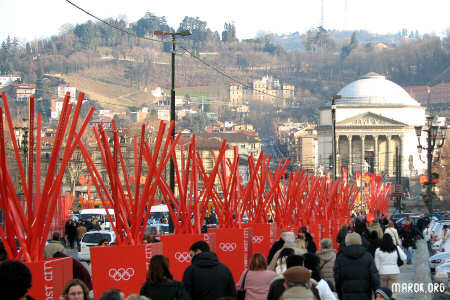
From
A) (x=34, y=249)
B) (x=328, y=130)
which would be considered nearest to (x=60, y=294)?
(x=34, y=249)

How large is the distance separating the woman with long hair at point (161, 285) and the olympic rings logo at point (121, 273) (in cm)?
232

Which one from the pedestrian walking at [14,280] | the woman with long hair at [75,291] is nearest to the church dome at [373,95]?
the woman with long hair at [75,291]

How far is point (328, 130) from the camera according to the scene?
137500 mm

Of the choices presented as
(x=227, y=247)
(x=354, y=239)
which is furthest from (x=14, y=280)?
(x=227, y=247)

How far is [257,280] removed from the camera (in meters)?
10.4

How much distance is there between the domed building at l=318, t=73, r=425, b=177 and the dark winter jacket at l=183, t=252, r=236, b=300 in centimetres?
12279

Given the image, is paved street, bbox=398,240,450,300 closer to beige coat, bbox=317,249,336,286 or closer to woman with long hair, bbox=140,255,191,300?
beige coat, bbox=317,249,336,286

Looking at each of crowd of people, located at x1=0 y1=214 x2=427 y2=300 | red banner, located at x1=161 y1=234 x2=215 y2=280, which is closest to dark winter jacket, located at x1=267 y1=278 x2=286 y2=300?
crowd of people, located at x1=0 y1=214 x2=427 y2=300

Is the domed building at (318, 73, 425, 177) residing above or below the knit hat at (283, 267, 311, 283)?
below

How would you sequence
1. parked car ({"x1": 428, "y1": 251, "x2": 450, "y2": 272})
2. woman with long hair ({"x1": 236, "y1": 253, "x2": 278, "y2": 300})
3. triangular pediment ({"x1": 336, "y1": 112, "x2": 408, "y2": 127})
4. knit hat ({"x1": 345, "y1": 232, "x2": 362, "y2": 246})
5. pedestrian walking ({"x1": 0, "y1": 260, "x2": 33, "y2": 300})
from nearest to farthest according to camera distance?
pedestrian walking ({"x1": 0, "y1": 260, "x2": 33, "y2": 300}), woman with long hair ({"x1": 236, "y1": 253, "x2": 278, "y2": 300}), knit hat ({"x1": 345, "y1": 232, "x2": 362, "y2": 246}), parked car ({"x1": 428, "y1": 251, "x2": 450, "y2": 272}), triangular pediment ({"x1": 336, "y1": 112, "x2": 408, "y2": 127})

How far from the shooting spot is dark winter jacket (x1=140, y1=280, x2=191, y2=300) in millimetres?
8859

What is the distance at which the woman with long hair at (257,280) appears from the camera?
34.0 ft

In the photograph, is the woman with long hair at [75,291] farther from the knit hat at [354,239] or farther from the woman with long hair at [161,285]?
the knit hat at [354,239]

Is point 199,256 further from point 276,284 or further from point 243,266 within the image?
point 243,266
